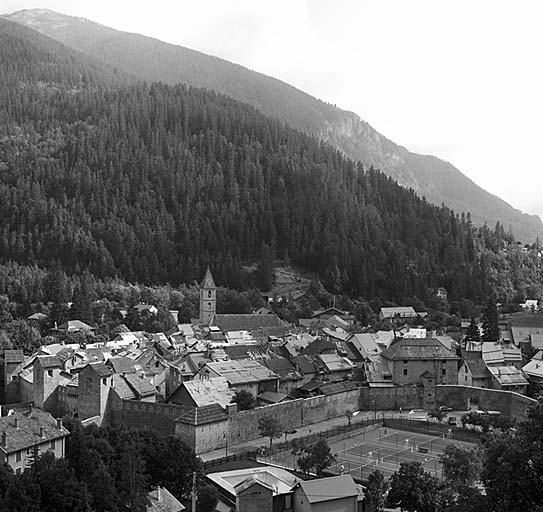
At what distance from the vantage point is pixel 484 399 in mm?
58781

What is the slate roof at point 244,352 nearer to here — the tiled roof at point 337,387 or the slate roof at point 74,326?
the tiled roof at point 337,387

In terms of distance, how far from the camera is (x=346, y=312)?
105 m

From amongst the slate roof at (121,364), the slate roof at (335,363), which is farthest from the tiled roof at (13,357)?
the slate roof at (335,363)

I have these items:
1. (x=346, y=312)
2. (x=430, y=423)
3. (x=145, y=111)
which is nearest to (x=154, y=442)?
(x=430, y=423)

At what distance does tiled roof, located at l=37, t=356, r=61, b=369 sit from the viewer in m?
53.9

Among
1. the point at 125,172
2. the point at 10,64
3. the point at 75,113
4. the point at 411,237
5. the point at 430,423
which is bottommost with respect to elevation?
the point at 430,423

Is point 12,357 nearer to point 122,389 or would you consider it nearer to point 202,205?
point 122,389

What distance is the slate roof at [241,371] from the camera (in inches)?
2221

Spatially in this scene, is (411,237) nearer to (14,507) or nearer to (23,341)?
(23,341)

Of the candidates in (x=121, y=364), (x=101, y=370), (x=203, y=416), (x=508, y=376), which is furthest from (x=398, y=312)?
(x=101, y=370)

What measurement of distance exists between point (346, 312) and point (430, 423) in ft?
165

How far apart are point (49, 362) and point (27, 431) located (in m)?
18.8

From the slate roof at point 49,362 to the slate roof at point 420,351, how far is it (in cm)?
2712

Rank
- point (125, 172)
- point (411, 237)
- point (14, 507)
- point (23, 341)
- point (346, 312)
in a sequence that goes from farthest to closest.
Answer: point (125, 172)
point (411, 237)
point (346, 312)
point (23, 341)
point (14, 507)
